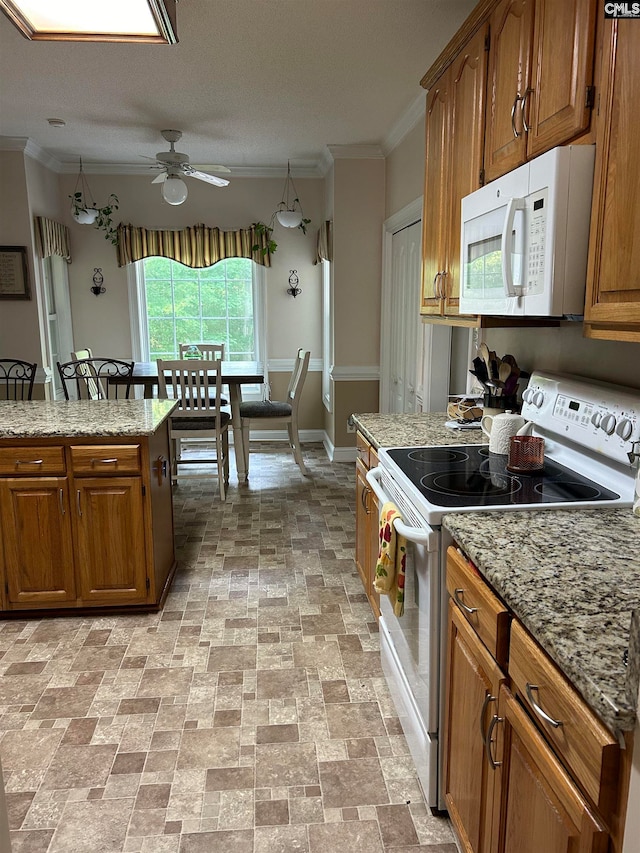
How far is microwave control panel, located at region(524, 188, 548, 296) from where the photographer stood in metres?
1.58

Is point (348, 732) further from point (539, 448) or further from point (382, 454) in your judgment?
point (539, 448)

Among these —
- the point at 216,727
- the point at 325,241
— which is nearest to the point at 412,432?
the point at 216,727

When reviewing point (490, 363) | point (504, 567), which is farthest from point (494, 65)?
point (504, 567)

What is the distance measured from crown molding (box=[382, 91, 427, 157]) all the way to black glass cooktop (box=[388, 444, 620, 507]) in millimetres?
2318

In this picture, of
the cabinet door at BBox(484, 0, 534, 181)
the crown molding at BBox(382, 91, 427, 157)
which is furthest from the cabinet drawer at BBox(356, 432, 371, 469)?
the crown molding at BBox(382, 91, 427, 157)

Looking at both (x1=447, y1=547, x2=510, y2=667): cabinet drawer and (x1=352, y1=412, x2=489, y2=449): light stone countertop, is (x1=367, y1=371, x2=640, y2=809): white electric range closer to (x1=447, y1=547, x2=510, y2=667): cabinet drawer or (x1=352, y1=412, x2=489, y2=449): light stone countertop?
(x1=447, y1=547, x2=510, y2=667): cabinet drawer

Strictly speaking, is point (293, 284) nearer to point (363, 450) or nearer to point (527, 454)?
point (363, 450)

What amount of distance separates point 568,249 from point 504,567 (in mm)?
809

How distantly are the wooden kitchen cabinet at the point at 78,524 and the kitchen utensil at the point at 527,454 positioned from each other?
156cm

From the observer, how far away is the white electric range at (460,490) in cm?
162

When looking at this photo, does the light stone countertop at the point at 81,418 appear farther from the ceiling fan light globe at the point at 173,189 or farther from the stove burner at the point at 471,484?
the ceiling fan light globe at the point at 173,189

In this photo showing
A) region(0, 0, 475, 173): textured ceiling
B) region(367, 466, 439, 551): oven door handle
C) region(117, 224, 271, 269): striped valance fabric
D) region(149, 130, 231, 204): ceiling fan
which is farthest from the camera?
region(117, 224, 271, 269): striped valance fabric

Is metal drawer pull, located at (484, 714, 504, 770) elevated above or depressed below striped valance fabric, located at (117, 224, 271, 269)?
below

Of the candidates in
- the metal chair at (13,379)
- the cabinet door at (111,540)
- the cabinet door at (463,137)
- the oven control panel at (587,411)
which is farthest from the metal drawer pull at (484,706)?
the metal chair at (13,379)
